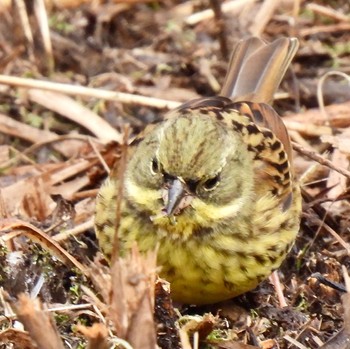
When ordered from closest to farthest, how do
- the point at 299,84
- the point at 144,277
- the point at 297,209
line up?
the point at 144,277, the point at 297,209, the point at 299,84

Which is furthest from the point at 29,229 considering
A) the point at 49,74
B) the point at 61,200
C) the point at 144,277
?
the point at 49,74

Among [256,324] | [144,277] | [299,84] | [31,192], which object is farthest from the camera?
[299,84]

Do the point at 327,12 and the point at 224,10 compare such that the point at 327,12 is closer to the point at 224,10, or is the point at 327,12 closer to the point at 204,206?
the point at 224,10

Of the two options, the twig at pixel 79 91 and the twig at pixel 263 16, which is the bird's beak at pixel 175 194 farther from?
the twig at pixel 263 16

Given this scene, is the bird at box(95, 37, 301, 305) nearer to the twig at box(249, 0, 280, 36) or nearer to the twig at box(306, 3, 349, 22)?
the twig at box(249, 0, 280, 36)

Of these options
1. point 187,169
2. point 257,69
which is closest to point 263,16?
point 257,69

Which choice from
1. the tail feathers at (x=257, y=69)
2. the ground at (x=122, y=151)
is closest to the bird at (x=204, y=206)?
the ground at (x=122, y=151)

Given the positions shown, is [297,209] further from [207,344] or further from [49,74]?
[49,74]
